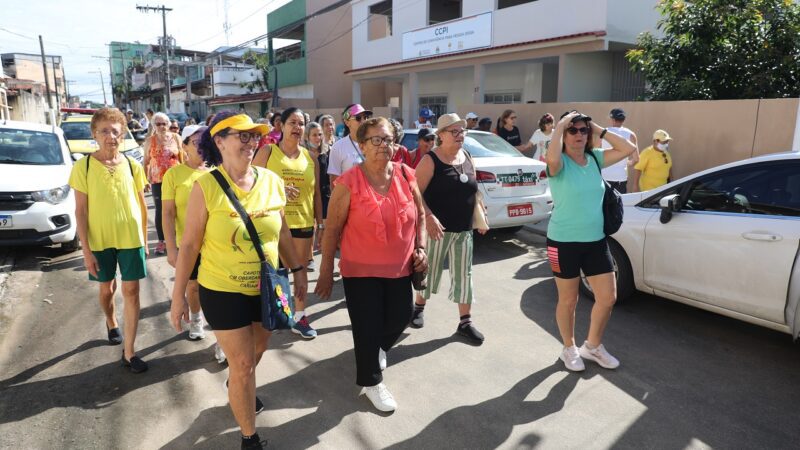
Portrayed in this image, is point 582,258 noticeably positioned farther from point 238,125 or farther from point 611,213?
point 238,125

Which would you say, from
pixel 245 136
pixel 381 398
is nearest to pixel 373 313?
pixel 381 398

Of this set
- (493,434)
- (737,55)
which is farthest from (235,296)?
(737,55)

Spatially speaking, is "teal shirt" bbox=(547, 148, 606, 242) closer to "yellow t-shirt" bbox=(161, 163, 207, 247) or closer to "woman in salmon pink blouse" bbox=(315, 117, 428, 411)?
"woman in salmon pink blouse" bbox=(315, 117, 428, 411)

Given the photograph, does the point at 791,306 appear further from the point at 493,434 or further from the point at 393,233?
the point at 393,233

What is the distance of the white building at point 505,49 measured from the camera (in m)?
A: 13.4

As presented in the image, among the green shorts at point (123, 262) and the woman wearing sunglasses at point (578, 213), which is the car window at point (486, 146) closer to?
the woman wearing sunglasses at point (578, 213)

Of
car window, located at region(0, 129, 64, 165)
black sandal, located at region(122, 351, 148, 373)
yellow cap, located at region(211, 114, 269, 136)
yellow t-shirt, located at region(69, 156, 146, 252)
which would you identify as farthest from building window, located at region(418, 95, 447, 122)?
yellow cap, located at region(211, 114, 269, 136)

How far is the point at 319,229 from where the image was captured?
4.92m

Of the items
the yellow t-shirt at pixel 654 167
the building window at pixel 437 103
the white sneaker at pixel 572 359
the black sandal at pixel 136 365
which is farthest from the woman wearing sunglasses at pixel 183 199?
the building window at pixel 437 103

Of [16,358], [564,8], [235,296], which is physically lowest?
[16,358]

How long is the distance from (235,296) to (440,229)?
5.46ft

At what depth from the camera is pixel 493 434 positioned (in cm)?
313

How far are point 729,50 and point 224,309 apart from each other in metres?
10.0

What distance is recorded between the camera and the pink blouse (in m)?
3.16
